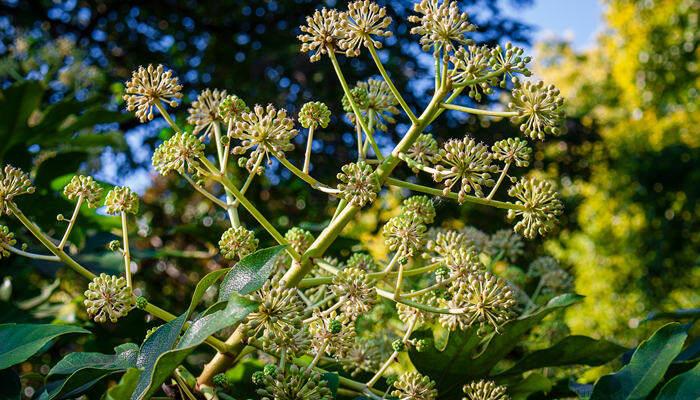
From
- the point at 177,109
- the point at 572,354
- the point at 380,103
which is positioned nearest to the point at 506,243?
the point at 572,354

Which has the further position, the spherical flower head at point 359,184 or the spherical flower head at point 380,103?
the spherical flower head at point 380,103

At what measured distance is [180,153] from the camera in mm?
805

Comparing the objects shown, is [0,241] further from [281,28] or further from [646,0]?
[646,0]

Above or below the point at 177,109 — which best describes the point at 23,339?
below

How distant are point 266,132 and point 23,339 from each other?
33 centimetres

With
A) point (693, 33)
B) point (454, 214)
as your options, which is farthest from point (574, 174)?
point (693, 33)

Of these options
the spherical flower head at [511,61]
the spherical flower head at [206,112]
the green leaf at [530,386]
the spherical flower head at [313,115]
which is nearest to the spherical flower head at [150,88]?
the spherical flower head at [206,112]

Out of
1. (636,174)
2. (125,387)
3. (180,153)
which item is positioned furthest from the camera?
(636,174)

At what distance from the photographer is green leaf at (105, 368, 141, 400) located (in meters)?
0.59

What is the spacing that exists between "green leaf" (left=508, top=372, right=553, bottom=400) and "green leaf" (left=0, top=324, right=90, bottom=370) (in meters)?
0.58

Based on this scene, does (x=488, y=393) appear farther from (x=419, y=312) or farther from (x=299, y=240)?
(x=299, y=240)

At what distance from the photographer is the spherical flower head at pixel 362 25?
2.62 feet

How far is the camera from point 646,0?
979cm

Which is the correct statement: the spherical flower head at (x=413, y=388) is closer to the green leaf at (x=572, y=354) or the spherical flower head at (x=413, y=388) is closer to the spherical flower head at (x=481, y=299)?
the spherical flower head at (x=481, y=299)
